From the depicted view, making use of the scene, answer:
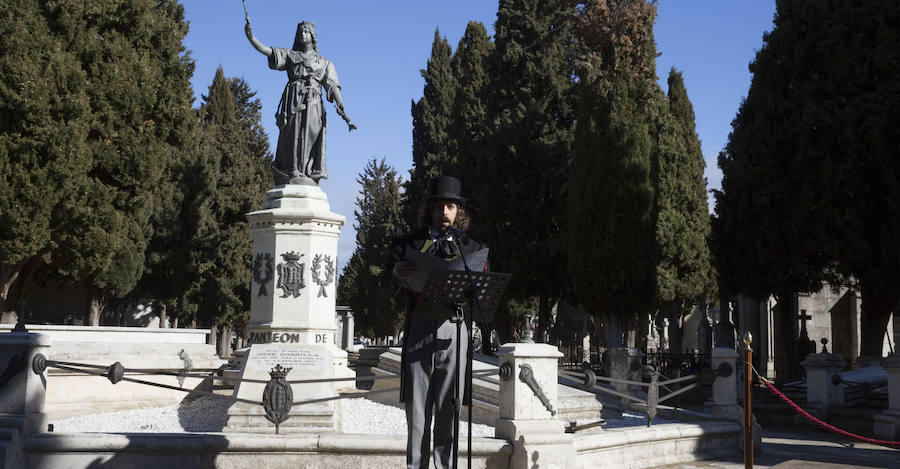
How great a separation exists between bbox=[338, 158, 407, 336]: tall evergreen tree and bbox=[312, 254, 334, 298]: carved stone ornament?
2709cm

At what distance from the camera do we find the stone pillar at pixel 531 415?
7.74m

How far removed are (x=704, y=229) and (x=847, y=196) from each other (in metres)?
6.36

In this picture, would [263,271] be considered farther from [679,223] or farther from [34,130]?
[679,223]

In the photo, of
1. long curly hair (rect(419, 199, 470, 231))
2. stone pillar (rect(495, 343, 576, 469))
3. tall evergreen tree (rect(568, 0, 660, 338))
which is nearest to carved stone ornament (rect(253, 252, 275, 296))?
stone pillar (rect(495, 343, 576, 469))

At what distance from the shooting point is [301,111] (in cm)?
1188

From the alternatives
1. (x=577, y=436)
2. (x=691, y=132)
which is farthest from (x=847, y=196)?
(x=577, y=436)

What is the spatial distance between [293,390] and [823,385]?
517 inches

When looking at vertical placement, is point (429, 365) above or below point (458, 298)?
below

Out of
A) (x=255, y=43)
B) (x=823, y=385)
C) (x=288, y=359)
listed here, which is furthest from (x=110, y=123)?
(x=823, y=385)

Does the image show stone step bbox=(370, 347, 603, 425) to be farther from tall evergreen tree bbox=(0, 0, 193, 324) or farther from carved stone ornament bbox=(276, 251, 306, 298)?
tall evergreen tree bbox=(0, 0, 193, 324)

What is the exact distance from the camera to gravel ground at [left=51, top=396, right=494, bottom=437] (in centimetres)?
1038

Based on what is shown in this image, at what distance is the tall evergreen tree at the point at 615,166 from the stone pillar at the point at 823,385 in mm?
8261

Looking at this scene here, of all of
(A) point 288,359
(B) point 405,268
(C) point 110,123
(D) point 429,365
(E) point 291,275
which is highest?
(C) point 110,123

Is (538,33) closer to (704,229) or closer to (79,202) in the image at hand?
(704,229)
